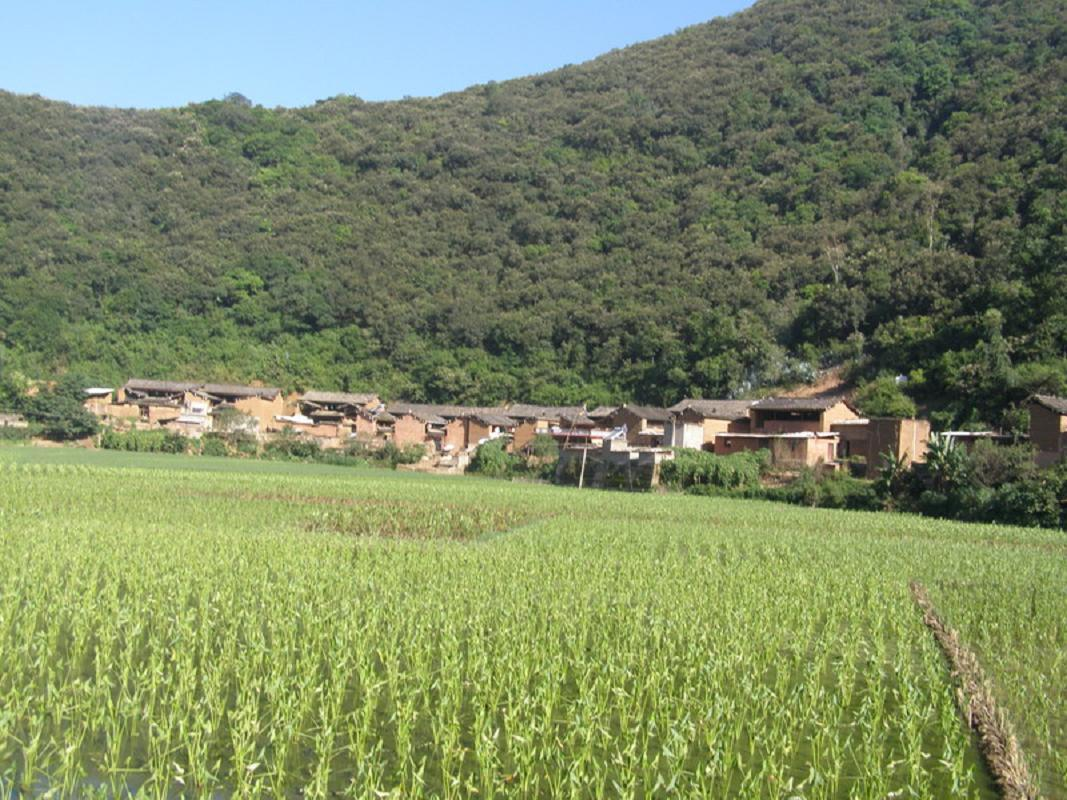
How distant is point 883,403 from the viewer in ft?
132

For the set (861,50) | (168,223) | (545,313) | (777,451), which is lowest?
(777,451)

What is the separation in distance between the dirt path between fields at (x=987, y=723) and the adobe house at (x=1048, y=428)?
22845 mm

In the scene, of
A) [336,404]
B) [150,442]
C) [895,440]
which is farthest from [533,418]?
[895,440]

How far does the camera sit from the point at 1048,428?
3053 centimetres

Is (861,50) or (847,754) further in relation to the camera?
(861,50)

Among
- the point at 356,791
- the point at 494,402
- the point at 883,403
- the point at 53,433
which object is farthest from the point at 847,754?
the point at 494,402

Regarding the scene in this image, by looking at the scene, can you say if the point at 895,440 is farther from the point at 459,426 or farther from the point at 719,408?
the point at 459,426

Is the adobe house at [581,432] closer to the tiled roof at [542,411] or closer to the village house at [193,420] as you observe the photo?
the tiled roof at [542,411]

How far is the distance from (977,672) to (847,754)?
2738mm

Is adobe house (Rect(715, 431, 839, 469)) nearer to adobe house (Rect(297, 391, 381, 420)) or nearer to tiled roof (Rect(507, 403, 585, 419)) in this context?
tiled roof (Rect(507, 403, 585, 419))

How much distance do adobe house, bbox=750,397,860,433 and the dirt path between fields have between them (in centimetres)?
2876

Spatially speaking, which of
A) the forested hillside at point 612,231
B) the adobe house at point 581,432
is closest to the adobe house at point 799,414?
the forested hillside at point 612,231

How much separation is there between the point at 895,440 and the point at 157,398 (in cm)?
4132

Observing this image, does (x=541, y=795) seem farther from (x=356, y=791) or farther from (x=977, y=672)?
(x=977, y=672)
